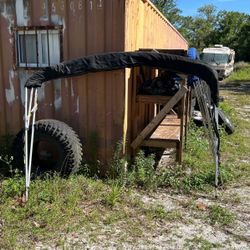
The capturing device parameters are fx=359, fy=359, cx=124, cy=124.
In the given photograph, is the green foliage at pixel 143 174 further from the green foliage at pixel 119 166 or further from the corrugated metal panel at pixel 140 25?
the corrugated metal panel at pixel 140 25

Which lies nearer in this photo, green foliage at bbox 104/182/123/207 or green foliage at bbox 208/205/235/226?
green foliage at bbox 208/205/235/226

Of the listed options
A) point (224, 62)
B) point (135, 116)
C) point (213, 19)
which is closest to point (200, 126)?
point (135, 116)

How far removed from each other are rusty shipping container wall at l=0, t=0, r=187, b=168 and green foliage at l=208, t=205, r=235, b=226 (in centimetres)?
170

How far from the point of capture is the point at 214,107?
16.9 ft

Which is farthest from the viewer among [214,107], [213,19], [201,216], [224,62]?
[213,19]

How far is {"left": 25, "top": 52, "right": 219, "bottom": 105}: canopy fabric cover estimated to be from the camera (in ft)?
16.0

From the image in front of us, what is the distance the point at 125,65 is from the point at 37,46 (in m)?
1.49


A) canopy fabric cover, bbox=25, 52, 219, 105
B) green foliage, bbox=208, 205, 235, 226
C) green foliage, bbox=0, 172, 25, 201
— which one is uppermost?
canopy fabric cover, bbox=25, 52, 219, 105

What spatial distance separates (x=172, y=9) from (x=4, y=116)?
3524 cm

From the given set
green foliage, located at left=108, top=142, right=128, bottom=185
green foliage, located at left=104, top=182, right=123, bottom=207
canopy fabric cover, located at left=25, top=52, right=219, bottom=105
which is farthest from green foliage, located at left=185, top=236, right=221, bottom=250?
canopy fabric cover, located at left=25, top=52, right=219, bottom=105

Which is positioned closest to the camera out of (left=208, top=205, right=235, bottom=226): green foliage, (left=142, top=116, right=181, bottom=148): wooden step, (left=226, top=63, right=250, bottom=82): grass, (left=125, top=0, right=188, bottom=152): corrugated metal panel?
(left=208, top=205, right=235, bottom=226): green foliage

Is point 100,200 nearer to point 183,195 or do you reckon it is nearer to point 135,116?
point 183,195

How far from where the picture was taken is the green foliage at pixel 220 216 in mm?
4164

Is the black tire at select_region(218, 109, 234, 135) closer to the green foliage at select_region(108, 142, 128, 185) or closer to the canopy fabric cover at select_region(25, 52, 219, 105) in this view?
the canopy fabric cover at select_region(25, 52, 219, 105)
